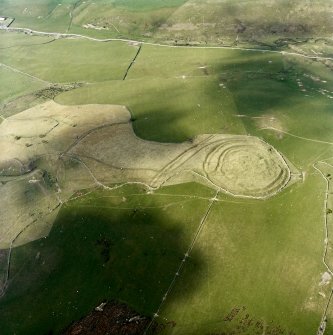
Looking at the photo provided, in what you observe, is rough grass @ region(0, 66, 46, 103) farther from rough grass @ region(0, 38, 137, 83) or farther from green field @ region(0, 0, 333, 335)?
rough grass @ region(0, 38, 137, 83)

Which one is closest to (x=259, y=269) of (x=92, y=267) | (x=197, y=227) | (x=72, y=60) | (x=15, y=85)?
(x=197, y=227)

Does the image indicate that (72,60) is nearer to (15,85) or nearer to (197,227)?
(15,85)

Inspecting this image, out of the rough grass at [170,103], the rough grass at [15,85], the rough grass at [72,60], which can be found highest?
the rough grass at [170,103]

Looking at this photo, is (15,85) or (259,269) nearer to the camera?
(259,269)

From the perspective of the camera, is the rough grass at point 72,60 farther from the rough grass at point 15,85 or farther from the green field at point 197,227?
the rough grass at point 15,85

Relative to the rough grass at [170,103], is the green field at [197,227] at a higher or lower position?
lower

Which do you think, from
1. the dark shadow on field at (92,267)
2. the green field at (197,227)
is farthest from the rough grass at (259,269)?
the dark shadow on field at (92,267)
